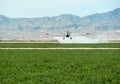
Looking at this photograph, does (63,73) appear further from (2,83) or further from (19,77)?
(2,83)

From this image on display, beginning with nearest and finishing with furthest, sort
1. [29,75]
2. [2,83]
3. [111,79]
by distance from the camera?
[2,83] < [111,79] < [29,75]

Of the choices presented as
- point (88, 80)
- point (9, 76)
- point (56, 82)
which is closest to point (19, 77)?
point (9, 76)

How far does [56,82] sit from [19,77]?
7.67 feet

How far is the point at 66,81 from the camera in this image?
16.4 meters

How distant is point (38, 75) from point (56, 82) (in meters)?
2.42

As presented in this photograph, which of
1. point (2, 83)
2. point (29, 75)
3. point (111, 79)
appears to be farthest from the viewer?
point (29, 75)

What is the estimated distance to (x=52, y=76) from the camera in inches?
711

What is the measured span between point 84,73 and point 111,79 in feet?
8.10

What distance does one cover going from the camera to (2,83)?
15.9 m

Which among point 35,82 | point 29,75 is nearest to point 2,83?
point 35,82

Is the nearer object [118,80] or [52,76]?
Answer: [118,80]

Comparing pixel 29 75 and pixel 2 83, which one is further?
pixel 29 75

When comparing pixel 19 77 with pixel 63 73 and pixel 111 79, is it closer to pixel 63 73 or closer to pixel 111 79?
pixel 63 73

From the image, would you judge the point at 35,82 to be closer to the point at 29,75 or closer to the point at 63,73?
the point at 29,75
